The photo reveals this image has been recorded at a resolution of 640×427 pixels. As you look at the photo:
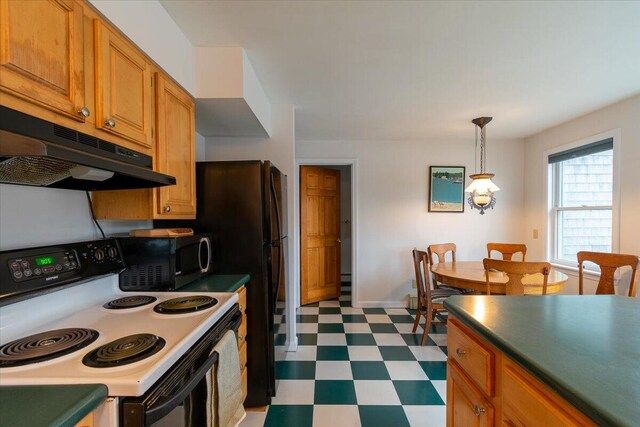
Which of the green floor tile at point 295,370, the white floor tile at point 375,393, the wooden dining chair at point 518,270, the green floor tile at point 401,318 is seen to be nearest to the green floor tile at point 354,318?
the green floor tile at point 401,318

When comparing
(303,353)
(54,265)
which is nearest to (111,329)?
(54,265)

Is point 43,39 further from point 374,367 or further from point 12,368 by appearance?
point 374,367

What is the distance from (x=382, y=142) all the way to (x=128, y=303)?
3409 millimetres

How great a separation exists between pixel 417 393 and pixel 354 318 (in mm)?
1502

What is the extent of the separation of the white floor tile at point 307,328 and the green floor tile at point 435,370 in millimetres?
1170

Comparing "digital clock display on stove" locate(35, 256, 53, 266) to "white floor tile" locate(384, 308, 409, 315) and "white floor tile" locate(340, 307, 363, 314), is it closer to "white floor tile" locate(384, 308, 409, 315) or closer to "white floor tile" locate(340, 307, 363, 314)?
"white floor tile" locate(340, 307, 363, 314)

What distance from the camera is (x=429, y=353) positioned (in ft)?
8.71

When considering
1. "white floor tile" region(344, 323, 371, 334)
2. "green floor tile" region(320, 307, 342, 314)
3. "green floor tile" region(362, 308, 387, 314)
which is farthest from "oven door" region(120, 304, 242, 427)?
"green floor tile" region(362, 308, 387, 314)

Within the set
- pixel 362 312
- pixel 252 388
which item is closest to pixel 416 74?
pixel 252 388

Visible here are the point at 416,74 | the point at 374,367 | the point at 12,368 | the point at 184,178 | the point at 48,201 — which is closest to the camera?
the point at 12,368

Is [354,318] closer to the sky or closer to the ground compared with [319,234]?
closer to the ground

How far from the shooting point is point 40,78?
0.84 m

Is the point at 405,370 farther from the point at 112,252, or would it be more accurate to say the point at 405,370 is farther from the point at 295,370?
the point at 112,252

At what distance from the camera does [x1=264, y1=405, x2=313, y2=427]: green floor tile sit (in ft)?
5.84
